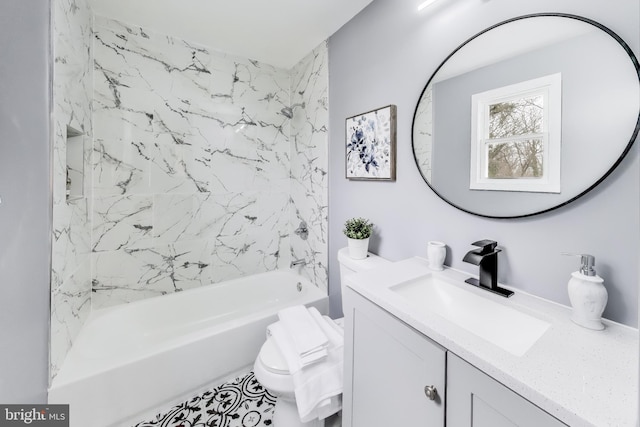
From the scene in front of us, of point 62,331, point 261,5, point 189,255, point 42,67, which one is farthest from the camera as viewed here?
point 189,255

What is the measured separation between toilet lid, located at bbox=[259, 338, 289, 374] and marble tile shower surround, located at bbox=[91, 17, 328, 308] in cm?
95

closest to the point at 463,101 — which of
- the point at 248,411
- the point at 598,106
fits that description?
the point at 598,106

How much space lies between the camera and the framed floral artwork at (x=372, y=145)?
1596mm

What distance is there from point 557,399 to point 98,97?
113 inches

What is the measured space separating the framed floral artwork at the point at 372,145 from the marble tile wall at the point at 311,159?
1.21ft

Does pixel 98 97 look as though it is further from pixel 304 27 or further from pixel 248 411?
pixel 248 411

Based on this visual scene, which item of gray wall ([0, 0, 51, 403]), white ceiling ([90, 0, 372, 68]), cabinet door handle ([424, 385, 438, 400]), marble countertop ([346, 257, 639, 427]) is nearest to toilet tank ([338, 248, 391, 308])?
marble countertop ([346, 257, 639, 427])

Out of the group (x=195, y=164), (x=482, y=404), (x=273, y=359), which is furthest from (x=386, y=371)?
(x=195, y=164)

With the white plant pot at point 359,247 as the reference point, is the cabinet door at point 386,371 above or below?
below

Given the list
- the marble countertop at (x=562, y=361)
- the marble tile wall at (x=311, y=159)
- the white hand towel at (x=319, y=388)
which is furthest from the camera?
the marble tile wall at (x=311, y=159)

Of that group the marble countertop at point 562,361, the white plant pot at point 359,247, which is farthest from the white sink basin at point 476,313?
the white plant pot at point 359,247

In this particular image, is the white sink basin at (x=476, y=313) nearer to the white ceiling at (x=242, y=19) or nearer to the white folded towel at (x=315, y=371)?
the white folded towel at (x=315, y=371)

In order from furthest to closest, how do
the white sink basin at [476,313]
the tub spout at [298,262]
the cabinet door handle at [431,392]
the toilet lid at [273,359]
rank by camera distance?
→ the tub spout at [298,262]
the toilet lid at [273,359]
the white sink basin at [476,313]
the cabinet door handle at [431,392]

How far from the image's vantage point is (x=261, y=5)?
1.75 meters
